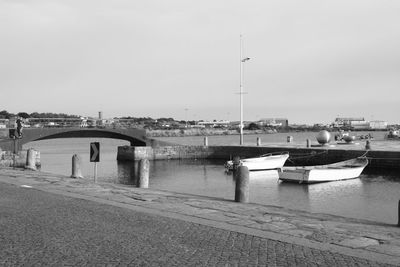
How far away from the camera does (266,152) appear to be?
50.0m

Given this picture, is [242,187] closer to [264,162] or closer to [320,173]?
[320,173]

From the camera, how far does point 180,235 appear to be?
8508 mm

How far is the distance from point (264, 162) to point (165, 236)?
114ft

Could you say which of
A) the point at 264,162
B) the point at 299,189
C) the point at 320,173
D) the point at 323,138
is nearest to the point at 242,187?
the point at 299,189

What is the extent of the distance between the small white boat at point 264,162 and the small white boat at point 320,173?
23.6 feet

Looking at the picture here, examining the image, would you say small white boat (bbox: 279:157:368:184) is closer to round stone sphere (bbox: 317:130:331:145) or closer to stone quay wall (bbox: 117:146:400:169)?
stone quay wall (bbox: 117:146:400:169)

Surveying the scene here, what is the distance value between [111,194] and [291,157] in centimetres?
3450

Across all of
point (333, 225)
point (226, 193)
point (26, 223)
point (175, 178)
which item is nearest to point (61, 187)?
point (26, 223)

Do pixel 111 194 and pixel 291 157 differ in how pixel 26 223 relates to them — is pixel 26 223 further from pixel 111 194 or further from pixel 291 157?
pixel 291 157

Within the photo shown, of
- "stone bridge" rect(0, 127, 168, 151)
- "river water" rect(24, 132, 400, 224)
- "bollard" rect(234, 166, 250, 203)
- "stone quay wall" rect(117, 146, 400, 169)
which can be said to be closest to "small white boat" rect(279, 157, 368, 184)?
"river water" rect(24, 132, 400, 224)

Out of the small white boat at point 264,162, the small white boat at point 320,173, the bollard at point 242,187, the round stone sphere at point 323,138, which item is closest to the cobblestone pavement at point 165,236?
the bollard at point 242,187

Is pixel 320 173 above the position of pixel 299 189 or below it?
above

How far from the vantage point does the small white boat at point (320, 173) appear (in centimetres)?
3278

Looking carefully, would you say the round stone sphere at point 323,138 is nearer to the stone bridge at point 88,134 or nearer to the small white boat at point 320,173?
the small white boat at point 320,173
